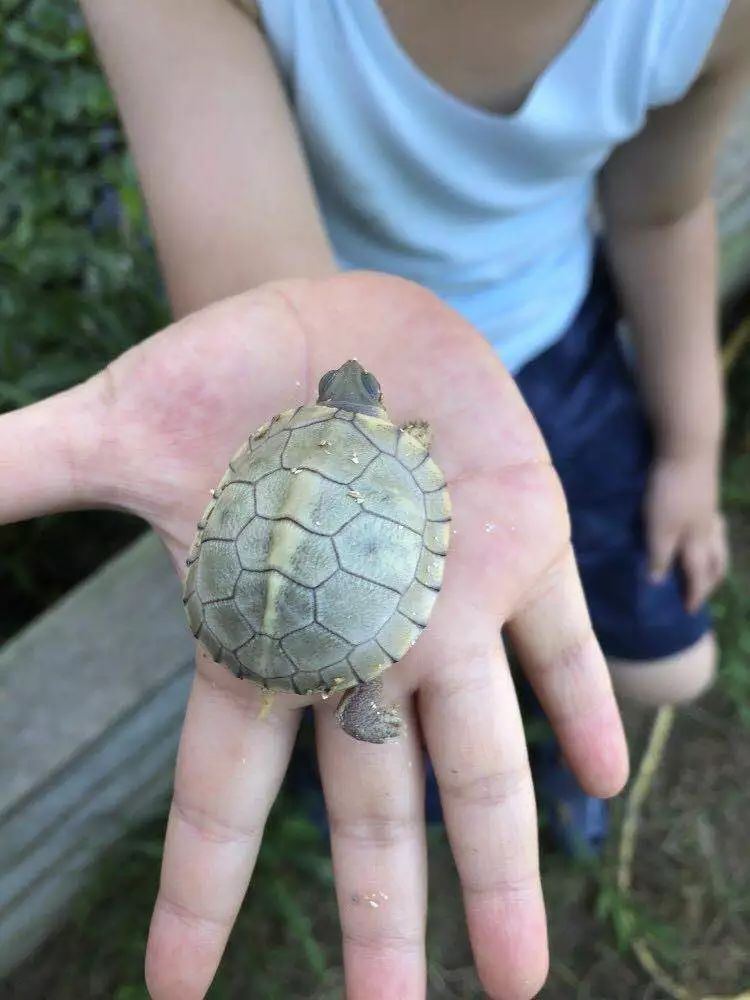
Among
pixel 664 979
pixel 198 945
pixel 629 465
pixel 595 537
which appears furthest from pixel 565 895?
pixel 198 945

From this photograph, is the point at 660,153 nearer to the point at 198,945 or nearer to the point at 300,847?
the point at 198,945

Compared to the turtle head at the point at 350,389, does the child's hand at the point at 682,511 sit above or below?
below

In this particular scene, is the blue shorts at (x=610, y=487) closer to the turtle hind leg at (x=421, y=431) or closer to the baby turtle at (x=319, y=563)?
the turtle hind leg at (x=421, y=431)

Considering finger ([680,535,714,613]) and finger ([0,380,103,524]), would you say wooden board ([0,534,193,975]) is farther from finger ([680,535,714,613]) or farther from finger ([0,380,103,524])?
finger ([680,535,714,613])

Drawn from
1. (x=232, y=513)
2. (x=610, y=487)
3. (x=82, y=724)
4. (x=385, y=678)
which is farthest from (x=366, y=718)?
(x=610, y=487)

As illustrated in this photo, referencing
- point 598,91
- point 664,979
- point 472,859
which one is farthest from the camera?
point 664,979

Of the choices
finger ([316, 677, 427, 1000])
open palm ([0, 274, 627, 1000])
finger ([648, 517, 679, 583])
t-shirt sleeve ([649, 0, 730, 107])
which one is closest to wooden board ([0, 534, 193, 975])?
open palm ([0, 274, 627, 1000])

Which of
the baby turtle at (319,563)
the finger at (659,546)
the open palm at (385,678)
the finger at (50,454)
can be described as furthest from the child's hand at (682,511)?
the finger at (50,454)
